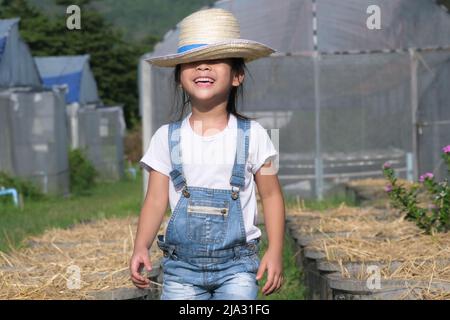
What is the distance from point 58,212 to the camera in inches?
549

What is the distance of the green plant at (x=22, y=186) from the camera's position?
16.3 metres

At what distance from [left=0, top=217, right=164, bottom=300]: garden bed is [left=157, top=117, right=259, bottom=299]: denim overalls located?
3.56 ft

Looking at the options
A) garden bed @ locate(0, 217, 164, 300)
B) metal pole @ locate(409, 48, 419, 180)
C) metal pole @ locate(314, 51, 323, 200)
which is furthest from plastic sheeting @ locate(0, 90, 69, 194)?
garden bed @ locate(0, 217, 164, 300)

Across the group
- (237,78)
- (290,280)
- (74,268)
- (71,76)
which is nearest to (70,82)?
(71,76)

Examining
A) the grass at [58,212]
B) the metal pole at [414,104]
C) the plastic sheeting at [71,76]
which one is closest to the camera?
the grass at [58,212]

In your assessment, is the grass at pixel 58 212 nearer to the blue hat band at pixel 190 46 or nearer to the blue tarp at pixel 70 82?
the blue hat band at pixel 190 46

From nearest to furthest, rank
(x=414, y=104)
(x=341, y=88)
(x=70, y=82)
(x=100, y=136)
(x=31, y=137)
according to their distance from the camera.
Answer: (x=414, y=104)
(x=341, y=88)
(x=31, y=137)
(x=100, y=136)
(x=70, y=82)

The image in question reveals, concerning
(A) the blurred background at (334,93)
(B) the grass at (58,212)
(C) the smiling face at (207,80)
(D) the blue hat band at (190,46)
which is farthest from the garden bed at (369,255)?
(A) the blurred background at (334,93)

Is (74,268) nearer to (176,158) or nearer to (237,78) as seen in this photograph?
(176,158)

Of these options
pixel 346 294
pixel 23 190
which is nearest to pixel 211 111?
pixel 346 294

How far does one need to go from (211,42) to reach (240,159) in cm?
49

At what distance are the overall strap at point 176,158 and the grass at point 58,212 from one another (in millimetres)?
3876
